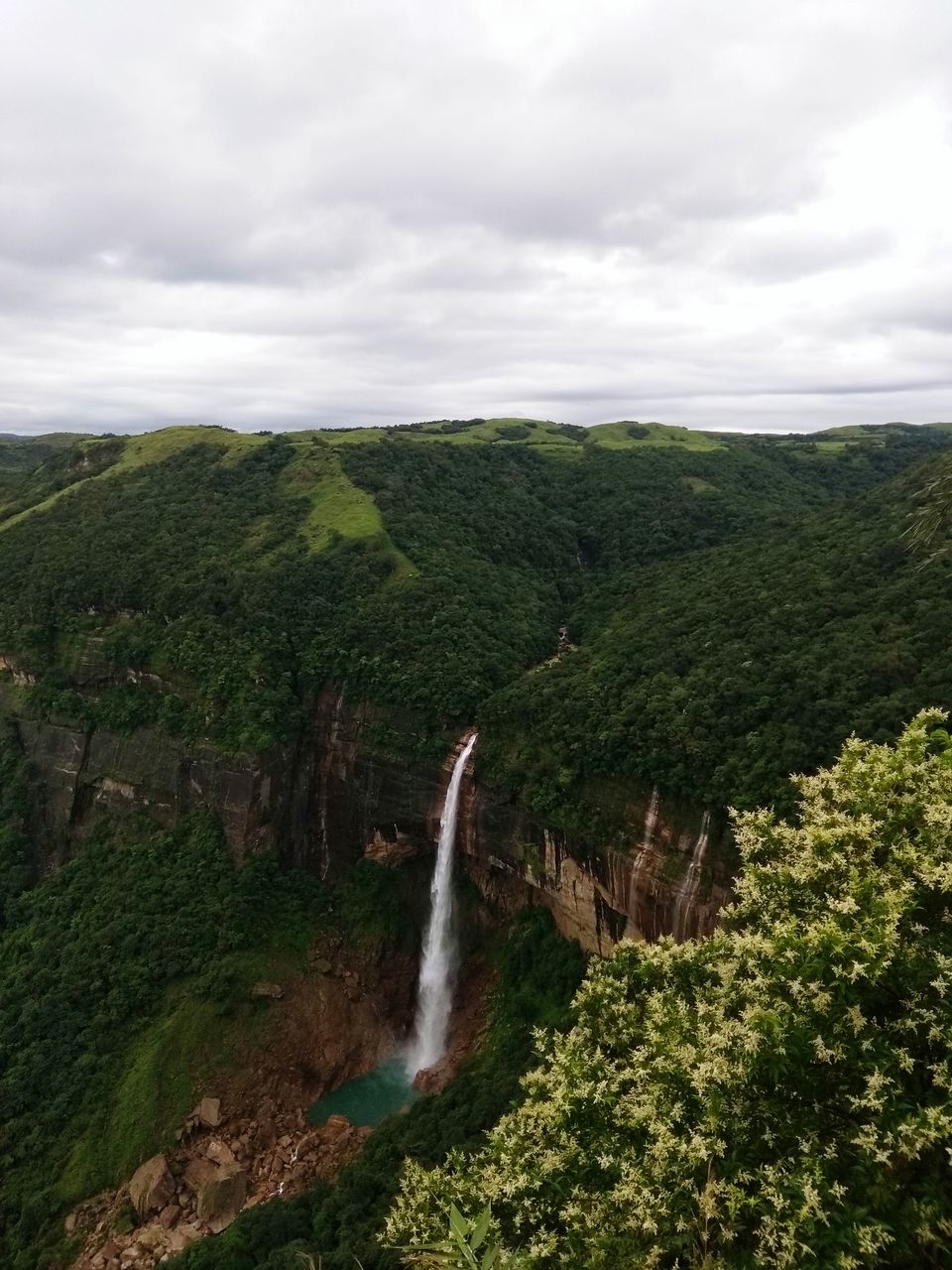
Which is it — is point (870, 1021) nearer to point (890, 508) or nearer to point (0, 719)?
point (890, 508)

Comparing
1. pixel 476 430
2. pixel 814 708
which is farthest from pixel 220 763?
pixel 476 430

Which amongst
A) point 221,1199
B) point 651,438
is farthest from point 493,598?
point 651,438

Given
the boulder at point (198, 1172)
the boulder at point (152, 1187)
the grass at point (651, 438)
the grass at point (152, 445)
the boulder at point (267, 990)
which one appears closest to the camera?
the boulder at point (152, 1187)

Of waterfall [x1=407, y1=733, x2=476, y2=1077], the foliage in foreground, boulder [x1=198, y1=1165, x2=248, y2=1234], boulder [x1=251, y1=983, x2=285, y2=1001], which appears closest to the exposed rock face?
waterfall [x1=407, y1=733, x2=476, y2=1077]

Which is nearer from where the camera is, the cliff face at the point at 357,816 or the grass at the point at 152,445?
the cliff face at the point at 357,816

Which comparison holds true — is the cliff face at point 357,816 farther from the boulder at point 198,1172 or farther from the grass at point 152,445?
the grass at point 152,445

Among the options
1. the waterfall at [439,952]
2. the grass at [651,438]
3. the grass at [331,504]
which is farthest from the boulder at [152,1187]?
the grass at [651,438]

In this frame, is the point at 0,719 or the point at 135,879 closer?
the point at 135,879
